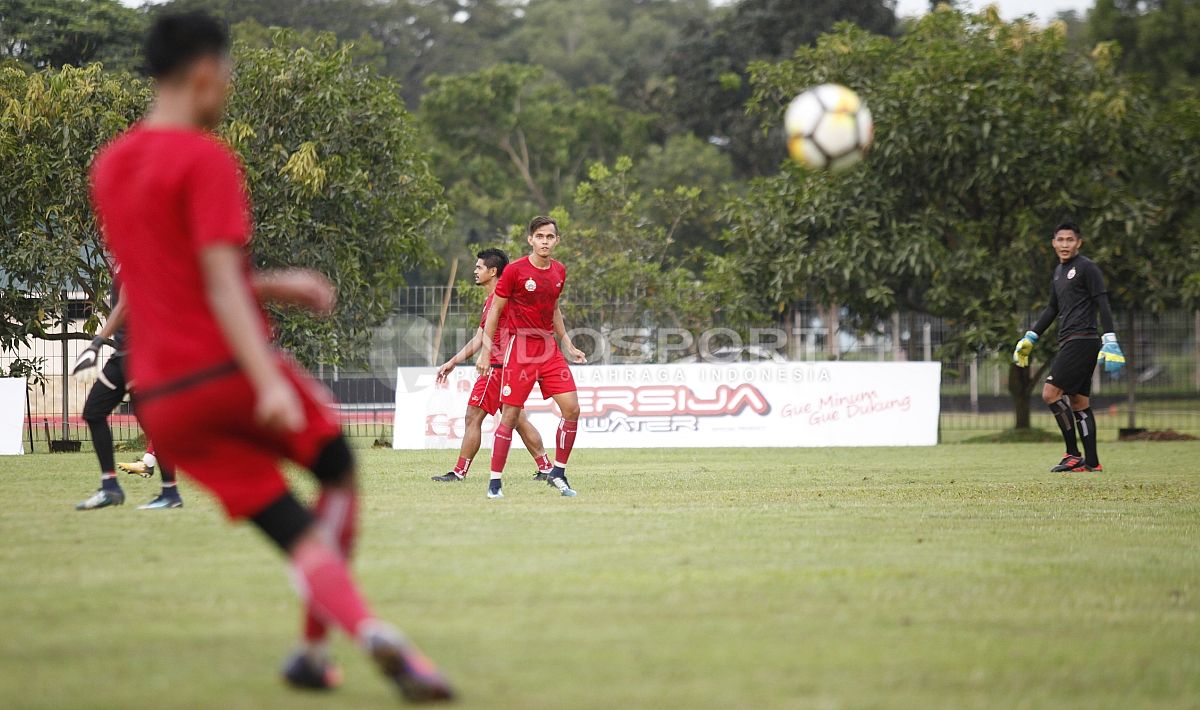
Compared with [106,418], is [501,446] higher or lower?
lower

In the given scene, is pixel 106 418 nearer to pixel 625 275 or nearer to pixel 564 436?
pixel 564 436

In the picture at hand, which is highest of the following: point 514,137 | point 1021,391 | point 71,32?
point 514,137

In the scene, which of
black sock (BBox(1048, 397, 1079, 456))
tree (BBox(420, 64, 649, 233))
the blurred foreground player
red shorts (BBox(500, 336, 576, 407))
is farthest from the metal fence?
tree (BBox(420, 64, 649, 233))

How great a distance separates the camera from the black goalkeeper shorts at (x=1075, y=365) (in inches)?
525

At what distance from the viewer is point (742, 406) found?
62.2 ft

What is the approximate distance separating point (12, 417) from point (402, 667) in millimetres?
15580

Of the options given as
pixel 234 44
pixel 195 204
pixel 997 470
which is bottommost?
pixel 997 470

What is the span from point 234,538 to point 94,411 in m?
2.81

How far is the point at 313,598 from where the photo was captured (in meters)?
3.86

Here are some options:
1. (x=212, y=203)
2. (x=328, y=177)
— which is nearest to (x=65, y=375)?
(x=328, y=177)

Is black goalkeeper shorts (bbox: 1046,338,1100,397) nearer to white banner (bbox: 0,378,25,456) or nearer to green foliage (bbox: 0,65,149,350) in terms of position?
white banner (bbox: 0,378,25,456)

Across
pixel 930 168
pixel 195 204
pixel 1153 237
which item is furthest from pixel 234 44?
pixel 195 204

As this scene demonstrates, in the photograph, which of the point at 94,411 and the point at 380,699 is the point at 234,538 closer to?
the point at 94,411

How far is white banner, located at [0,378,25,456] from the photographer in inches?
690
